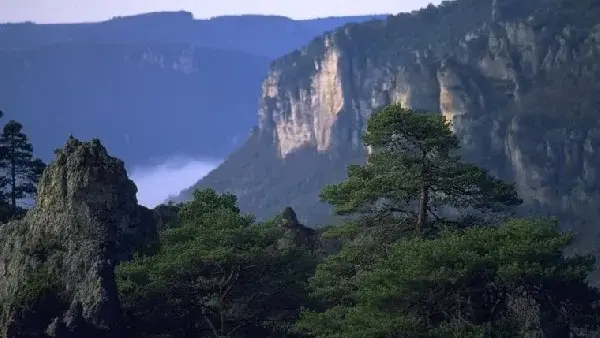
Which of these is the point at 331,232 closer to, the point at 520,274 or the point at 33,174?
the point at 520,274

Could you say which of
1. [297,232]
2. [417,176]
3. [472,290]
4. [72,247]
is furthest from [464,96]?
[472,290]

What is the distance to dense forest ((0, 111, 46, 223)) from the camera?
3800cm

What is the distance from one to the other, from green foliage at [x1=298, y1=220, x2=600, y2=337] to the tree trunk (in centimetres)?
210

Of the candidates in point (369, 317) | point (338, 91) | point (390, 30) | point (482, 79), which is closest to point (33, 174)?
A: point (369, 317)

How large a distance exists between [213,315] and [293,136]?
15291cm

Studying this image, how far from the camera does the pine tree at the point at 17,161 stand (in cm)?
3803

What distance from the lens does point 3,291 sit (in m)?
25.8

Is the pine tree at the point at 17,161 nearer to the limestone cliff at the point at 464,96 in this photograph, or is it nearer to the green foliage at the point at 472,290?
the green foliage at the point at 472,290

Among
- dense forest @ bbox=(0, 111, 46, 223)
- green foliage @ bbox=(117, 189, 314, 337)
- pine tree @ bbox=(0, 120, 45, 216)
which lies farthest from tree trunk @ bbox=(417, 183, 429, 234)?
pine tree @ bbox=(0, 120, 45, 216)

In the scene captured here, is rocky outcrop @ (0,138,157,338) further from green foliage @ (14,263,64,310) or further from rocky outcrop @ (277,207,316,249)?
rocky outcrop @ (277,207,316,249)

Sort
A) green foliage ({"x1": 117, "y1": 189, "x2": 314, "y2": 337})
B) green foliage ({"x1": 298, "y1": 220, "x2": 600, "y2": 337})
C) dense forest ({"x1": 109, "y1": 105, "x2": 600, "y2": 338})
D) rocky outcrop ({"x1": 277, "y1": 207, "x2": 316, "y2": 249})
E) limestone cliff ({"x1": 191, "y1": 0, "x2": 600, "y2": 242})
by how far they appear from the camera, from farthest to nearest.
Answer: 1. limestone cliff ({"x1": 191, "y1": 0, "x2": 600, "y2": 242})
2. rocky outcrop ({"x1": 277, "y1": 207, "x2": 316, "y2": 249})
3. green foliage ({"x1": 117, "y1": 189, "x2": 314, "y2": 337})
4. dense forest ({"x1": 109, "y1": 105, "x2": 600, "y2": 338})
5. green foliage ({"x1": 298, "y1": 220, "x2": 600, "y2": 337})

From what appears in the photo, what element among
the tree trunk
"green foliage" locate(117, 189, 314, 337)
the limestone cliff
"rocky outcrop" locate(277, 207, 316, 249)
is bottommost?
the limestone cliff

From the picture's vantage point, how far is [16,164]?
126ft

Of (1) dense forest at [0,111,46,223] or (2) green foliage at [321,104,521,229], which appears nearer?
(2) green foliage at [321,104,521,229]
